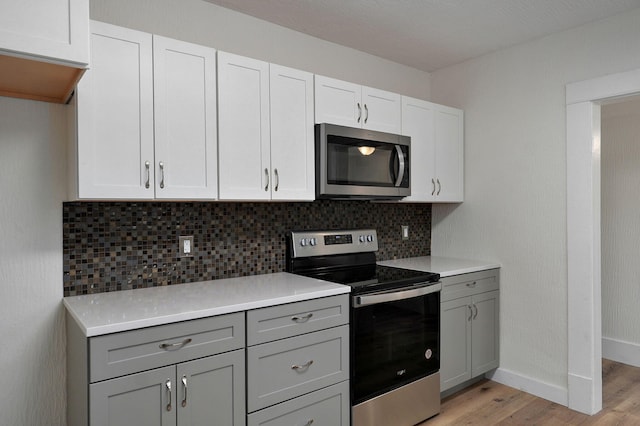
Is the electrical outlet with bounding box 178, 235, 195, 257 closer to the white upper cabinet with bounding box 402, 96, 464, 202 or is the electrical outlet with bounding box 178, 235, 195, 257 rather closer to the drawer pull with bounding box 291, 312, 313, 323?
the drawer pull with bounding box 291, 312, 313, 323

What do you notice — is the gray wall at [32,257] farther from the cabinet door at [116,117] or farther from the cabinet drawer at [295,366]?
the cabinet drawer at [295,366]

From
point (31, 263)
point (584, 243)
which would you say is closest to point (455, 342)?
point (584, 243)

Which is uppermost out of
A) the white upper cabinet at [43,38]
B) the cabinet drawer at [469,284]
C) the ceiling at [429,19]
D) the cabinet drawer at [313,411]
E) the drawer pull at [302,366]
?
the ceiling at [429,19]

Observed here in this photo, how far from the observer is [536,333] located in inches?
117

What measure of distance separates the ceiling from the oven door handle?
5.36 ft

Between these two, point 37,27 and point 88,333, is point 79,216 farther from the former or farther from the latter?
point 37,27

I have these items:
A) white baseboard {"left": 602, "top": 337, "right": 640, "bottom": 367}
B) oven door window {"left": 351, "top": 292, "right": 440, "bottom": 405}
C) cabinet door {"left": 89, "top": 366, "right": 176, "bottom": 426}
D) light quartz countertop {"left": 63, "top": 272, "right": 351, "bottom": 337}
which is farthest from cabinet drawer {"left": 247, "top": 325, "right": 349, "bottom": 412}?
white baseboard {"left": 602, "top": 337, "right": 640, "bottom": 367}

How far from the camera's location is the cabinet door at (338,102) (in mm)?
2480

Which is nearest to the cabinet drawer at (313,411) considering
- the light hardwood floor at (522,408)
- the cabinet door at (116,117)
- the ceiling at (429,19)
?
the light hardwood floor at (522,408)

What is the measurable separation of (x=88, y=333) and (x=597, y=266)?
2.86 m

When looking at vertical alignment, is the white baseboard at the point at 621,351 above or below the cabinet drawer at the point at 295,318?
below

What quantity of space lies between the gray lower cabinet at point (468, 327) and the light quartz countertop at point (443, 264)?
0.14 feet

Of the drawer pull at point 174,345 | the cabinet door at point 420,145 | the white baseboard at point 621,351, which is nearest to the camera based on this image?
the drawer pull at point 174,345

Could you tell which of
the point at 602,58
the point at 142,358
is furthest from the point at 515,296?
the point at 142,358
